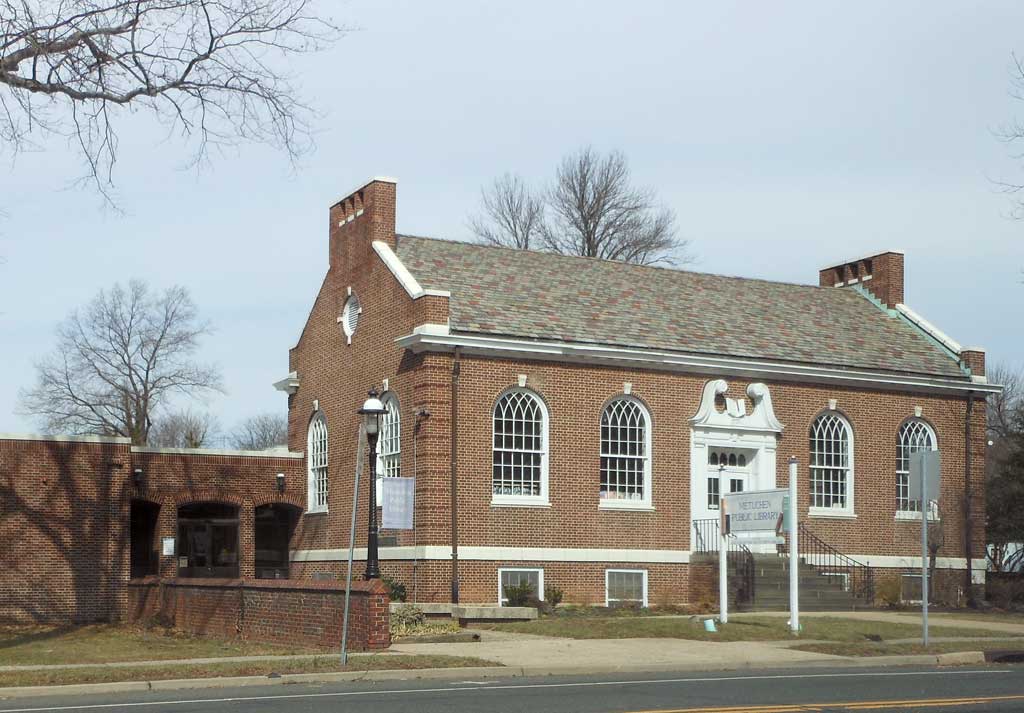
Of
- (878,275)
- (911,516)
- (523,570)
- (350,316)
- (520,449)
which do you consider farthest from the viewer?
(878,275)

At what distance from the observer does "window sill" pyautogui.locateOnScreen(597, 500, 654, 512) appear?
28.6m

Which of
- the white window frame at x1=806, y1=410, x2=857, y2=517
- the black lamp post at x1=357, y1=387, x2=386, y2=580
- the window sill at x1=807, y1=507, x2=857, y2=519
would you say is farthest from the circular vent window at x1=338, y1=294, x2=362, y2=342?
the window sill at x1=807, y1=507, x2=857, y2=519

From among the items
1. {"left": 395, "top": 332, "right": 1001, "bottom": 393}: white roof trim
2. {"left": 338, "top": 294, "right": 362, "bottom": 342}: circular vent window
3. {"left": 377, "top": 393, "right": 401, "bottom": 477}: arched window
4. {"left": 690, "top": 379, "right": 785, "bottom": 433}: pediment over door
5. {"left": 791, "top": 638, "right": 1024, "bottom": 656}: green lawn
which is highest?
{"left": 338, "top": 294, "right": 362, "bottom": 342}: circular vent window

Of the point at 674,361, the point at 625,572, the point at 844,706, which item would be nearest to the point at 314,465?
the point at 625,572

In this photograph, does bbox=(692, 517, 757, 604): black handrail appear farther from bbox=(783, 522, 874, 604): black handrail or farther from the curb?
the curb

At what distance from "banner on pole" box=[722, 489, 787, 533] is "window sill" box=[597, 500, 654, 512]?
5.79 metres

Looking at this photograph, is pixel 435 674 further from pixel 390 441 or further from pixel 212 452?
pixel 212 452

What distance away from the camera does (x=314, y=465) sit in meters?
33.1

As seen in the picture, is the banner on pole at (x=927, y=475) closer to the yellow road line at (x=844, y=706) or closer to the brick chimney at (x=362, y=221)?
the yellow road line at (x=844, y=706)

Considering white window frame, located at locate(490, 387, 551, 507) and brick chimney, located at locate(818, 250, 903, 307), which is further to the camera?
Result: brick chimney, located at locate(818, 250, 903, 307)

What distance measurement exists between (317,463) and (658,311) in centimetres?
912

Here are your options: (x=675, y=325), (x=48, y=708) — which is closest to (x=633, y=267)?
(x=675, y=325)

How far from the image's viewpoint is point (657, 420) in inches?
1158

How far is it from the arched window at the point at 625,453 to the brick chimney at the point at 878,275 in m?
10.5
